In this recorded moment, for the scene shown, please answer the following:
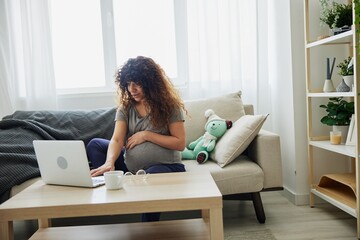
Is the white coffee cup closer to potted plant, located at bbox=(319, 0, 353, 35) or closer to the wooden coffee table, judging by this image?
the wooden coffee table

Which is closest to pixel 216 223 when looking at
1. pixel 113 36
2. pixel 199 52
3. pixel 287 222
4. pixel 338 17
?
pixel 287 222

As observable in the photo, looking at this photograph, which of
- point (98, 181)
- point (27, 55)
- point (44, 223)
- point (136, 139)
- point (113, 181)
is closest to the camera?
point (113, 181)

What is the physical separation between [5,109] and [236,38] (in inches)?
76.0

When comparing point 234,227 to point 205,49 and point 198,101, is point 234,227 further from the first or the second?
point 205,49

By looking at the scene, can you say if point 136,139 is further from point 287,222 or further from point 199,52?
point 199,52

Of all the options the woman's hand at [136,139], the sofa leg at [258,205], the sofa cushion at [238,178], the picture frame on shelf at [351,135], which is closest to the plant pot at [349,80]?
the picture frame on shelf at [351,135]

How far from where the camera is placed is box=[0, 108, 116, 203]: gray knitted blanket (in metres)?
2.31

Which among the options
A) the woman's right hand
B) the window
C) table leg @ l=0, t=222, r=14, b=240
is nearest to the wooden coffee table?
table leg @ l=0, t=222, r=14, b=240

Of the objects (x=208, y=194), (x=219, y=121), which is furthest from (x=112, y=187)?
(x=219, y=121)

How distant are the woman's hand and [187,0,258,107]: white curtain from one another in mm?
1192

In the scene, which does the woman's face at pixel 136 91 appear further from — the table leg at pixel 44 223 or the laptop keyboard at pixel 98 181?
the table leg at pixel 44 223

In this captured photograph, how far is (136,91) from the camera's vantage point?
2174 millimetres

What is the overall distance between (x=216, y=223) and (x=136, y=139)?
84 cm

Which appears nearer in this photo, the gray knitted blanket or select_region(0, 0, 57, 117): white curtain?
the gray knitted blanket
